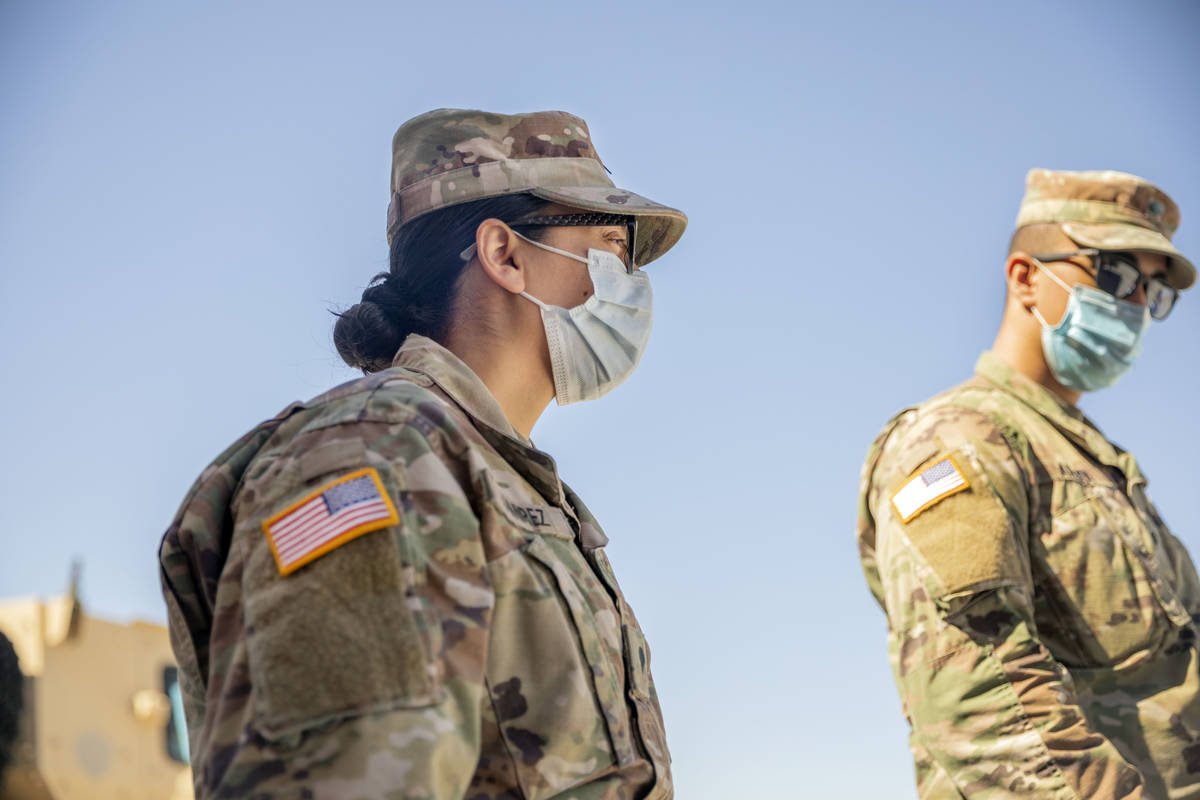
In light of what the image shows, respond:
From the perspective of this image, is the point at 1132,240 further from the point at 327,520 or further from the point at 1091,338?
the point at 327,520

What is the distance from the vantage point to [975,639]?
13.8ft

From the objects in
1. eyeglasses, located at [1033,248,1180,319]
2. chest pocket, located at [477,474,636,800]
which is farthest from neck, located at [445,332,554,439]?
eyeglasses, located at [1033,248,1180,319]

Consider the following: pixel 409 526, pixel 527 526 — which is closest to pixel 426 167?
pixel 527 526

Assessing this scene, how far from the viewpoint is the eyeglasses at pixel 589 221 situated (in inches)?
137

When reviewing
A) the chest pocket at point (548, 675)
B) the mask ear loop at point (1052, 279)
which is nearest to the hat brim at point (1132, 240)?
the mask ear loop at point (1052, 279)

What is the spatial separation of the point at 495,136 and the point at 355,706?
80.3 inches

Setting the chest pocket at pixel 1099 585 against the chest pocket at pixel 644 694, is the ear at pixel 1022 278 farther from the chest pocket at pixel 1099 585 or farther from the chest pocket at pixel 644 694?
the chest pocket at pixel 644 694

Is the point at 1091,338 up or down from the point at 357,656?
up

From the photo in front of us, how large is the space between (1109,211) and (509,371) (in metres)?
3.41

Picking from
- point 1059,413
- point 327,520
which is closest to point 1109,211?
point 1059,413

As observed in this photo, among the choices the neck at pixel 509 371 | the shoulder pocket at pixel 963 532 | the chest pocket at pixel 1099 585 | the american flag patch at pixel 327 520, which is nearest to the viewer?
the american flag patch at pixel 327 520

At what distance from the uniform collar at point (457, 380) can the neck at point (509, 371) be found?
0.46ft

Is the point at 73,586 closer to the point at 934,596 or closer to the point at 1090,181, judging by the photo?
the point at 934,596

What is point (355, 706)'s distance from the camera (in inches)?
77.9
